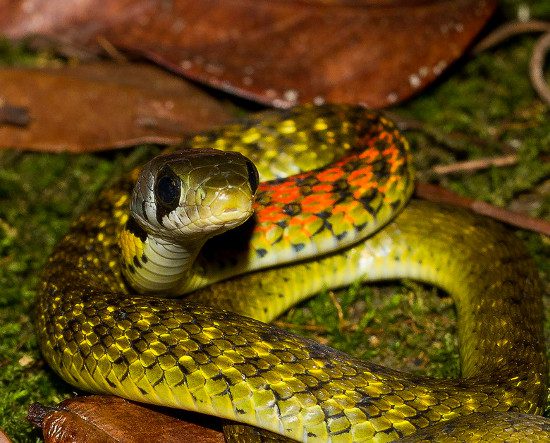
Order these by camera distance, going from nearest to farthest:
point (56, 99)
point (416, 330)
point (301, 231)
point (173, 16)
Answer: point (301, 231) < point (416, 330) < point (56, 99) < point (173, 16)

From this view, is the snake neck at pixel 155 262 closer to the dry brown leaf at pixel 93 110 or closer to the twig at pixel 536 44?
the dry brown leaf at pixel 93 110

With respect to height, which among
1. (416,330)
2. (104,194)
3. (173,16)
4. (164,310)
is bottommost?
(416,330)

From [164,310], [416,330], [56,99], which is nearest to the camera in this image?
[164,310]

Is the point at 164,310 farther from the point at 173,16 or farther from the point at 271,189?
the point at 173,16

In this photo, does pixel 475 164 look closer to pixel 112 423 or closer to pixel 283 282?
pixel 283 282

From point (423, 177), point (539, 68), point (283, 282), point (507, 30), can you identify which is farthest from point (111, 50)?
point (539, 68)

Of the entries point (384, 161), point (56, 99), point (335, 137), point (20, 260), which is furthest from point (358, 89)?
point (20, 260)
